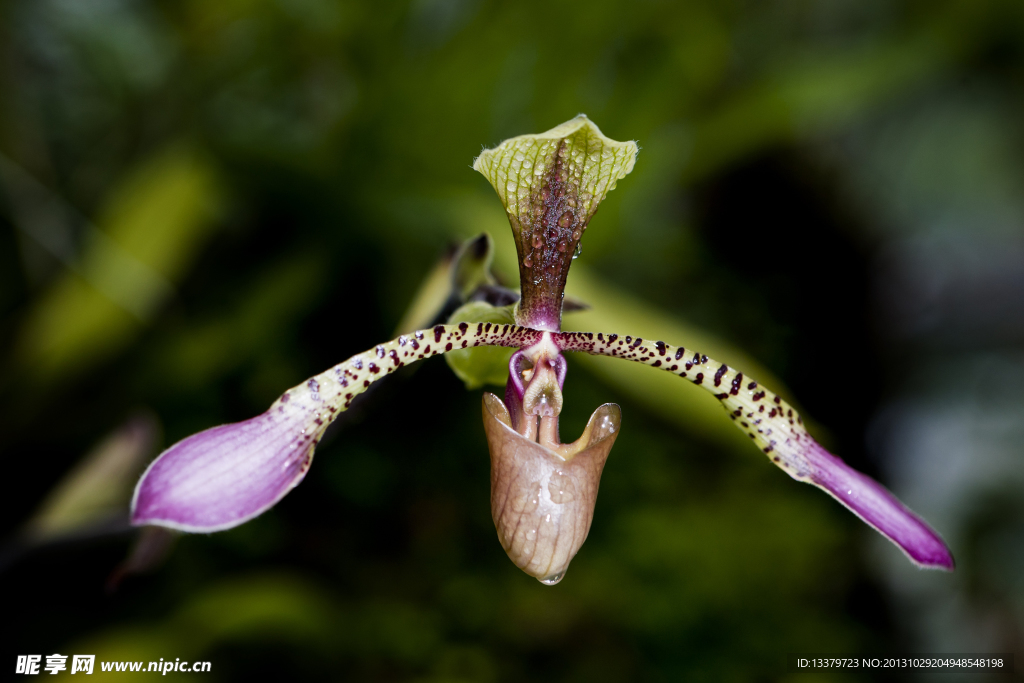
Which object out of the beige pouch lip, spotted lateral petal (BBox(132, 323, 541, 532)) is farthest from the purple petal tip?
the beige pouch lip

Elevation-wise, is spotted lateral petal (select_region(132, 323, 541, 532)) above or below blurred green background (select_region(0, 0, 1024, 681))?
below

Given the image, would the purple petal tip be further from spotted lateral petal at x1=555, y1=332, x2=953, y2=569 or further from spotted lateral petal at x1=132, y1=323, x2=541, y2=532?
spotted lateral petal at x1=555, y1=332, x2=953, y2=569

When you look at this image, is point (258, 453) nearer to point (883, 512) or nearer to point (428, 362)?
point (883, 512)

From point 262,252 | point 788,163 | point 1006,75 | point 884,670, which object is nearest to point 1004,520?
point 884,670

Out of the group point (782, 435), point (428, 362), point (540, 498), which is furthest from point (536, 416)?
point (428, 362)

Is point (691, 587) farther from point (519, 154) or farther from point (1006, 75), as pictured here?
point (1006, 75)

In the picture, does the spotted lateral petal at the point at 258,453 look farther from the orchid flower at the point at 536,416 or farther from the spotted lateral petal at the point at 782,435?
the spotted lateral petal at the point at 782,435

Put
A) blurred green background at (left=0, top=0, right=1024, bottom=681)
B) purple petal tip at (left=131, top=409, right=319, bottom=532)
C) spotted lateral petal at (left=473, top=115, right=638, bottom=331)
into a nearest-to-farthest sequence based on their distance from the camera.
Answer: purple petal tip at (left=131, top=409, right=319, bottom=532), spotted lateral petal at (left=473, top=115, right=638, bottom=331), blurred green background at (left=0, top=0, right=1024, bottom=681)
